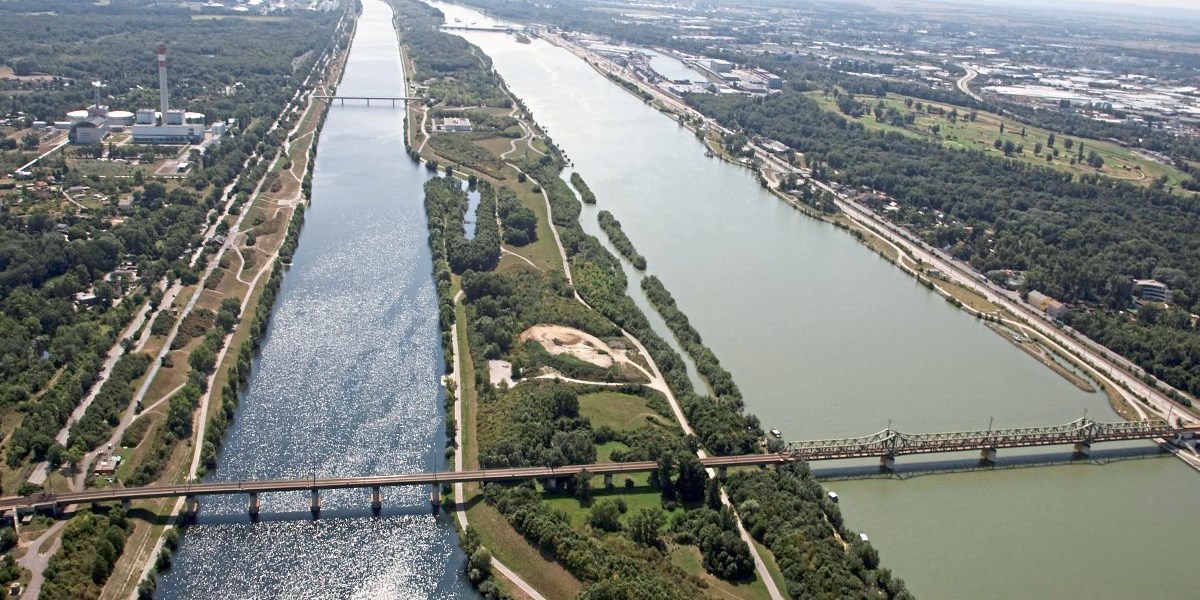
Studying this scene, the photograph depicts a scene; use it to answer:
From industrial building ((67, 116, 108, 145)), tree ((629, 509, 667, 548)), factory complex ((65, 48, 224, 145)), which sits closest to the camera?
tree ((629, 509, 667, 548))

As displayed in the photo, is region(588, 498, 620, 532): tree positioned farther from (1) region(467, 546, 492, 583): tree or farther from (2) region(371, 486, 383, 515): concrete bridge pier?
(2) region(371, 486, 383, 515): concrete bridge pier

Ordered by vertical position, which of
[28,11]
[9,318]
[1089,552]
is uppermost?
[28,11]

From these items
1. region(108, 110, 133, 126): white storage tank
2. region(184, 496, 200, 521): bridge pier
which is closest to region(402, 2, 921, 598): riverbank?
region(184, 496, 200, 521): bridge pier

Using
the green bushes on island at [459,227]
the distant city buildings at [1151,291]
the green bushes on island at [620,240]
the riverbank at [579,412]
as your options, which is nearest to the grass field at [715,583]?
the riverbank at [579,412]

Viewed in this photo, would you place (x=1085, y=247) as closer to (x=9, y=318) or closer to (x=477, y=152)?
(x=477, y=152)

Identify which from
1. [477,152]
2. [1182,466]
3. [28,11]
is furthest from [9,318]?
[28,11]

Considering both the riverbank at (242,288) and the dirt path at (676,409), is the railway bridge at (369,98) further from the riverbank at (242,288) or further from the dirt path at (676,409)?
the dirt path at (676,409)

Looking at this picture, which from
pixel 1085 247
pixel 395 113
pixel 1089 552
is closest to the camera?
pixel 1089 552
